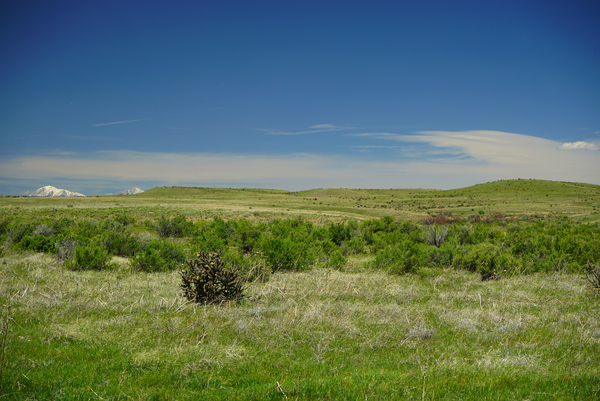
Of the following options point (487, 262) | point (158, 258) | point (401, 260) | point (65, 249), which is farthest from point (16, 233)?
point (487, 262)

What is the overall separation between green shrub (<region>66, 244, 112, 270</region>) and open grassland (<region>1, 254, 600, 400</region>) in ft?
7.46

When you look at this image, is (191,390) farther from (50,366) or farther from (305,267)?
(305,267)

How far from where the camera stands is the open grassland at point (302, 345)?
4.16 metres

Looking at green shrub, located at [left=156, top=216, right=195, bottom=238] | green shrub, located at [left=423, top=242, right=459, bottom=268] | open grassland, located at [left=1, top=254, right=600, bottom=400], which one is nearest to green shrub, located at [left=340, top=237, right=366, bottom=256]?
green shrub, located at [left=423, top=242, right=459, bottom=268]

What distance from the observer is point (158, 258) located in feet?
40.3

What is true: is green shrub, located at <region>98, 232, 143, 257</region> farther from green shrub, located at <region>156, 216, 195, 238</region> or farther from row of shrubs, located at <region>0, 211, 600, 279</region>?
green shrub, located at <region>156, 216, 195, 238</region>

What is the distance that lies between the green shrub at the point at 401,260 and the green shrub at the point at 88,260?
30.3ft

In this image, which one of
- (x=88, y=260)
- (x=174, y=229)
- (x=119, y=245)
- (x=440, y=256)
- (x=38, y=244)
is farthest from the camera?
(x=174, y=229)

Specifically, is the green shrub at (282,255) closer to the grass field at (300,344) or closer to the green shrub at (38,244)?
the grass field at (300,344)

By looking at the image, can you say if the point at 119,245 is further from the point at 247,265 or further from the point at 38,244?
the point at 247,265

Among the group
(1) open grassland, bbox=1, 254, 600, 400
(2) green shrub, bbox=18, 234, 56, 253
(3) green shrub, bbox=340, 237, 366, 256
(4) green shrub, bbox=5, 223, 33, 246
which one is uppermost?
(4) green shrub, bbox=5, 223, 33, 246

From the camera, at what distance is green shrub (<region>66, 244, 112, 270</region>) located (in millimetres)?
11570

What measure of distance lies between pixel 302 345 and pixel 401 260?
24.7ft

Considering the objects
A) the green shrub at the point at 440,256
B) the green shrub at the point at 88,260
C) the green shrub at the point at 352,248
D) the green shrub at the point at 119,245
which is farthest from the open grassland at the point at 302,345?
the green shrub at the point at 352,248
